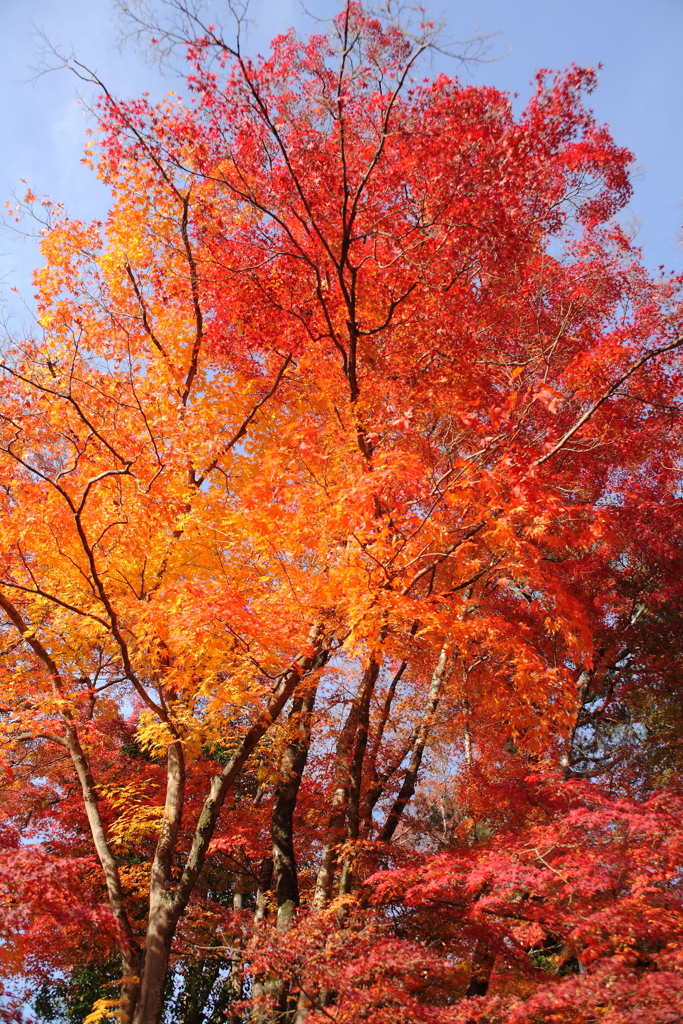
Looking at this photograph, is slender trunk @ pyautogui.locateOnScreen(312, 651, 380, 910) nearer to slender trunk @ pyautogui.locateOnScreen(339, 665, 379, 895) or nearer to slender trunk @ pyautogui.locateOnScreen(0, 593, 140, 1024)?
slender trunk @ pyautogui.locateOnScreen(339, 665, 379, 895)

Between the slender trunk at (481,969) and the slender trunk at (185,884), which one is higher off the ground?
the slender trunk at (185,884)

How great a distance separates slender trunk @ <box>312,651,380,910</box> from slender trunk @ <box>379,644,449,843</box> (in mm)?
805

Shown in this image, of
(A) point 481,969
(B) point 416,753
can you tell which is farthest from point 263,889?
(A) point 481,969

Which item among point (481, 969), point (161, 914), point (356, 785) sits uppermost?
point (356, 785)

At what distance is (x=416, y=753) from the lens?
9359 mm

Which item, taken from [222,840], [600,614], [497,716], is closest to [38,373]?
[222,840]

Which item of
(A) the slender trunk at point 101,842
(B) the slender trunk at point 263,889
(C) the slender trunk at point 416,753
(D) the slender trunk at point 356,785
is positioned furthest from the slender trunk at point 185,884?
(B) the slender trunk at point 263,889

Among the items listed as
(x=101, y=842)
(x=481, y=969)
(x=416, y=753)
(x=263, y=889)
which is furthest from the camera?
(x=263, y=889)

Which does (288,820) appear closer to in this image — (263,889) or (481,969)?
(263,889)

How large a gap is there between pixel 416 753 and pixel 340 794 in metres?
1.31

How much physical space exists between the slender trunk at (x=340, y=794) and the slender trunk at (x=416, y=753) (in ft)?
2.64

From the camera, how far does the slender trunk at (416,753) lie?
8.99 meters

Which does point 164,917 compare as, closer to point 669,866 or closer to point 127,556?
point 127,556

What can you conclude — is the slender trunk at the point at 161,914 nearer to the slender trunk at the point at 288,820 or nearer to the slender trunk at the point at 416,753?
the slender trunk at the point at 288,820
